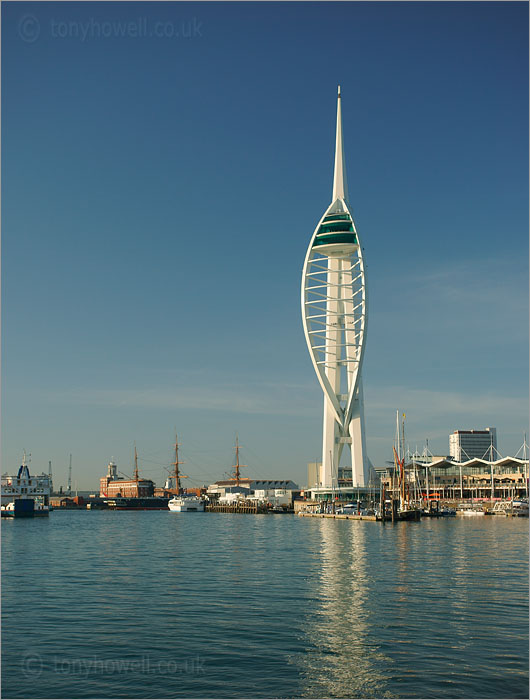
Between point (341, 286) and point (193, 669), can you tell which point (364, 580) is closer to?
point (193, 669)

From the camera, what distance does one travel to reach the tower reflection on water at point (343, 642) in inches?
668

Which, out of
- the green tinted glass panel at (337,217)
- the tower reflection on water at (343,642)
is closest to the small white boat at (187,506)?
the green tinted glass panel at (337,217)

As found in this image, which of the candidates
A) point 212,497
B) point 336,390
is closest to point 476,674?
point 336,390

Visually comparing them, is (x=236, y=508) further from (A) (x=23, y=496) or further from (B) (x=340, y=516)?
(B) (x=340, y=516)

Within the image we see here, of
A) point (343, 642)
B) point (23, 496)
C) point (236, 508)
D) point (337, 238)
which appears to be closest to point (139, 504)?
point (236, 508)

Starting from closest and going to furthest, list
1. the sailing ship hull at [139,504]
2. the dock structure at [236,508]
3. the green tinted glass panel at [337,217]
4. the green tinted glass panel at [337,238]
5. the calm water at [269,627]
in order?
the calm water at [269,627]
the green tinted glass panel at [337,238]
the green tinted glass panel at [337,217]
the dock structure at [236,508]
the sailing ship hull at [139,504]

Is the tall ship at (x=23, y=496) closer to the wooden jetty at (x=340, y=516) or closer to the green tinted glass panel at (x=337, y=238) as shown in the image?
the wooden jetty at (x=340, y=516)

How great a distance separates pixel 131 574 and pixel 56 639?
47.8ft

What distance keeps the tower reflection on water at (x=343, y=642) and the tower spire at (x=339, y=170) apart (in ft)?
394

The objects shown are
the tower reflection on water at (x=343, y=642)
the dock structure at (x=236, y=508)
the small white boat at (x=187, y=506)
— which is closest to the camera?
the tower reflection on water at (x=343, y=642)

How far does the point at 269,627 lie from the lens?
75.8 feet

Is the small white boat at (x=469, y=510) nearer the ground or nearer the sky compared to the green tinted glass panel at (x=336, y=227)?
nearer the ground

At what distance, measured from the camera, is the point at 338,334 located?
452ft

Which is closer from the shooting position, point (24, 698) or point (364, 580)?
point (24, 698)
